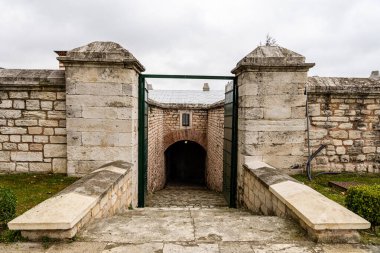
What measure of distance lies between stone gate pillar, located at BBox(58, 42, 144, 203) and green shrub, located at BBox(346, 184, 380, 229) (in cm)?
370

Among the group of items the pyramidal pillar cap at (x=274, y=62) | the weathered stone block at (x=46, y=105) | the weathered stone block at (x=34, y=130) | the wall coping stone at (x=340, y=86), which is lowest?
the weathered stone block at (x=34, y=130)

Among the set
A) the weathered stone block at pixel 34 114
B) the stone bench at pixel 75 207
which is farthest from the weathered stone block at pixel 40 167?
the stone bench at pixel 75 207

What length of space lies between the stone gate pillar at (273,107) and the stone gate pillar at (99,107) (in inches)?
86.8

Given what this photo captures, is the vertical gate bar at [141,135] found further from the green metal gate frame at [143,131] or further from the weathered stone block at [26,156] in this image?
the weathered stone block at [26,156]

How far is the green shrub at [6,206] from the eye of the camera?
106 inches

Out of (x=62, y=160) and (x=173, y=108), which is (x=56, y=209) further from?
(x=173, y=108)

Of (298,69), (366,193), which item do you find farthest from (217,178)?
(366,193)

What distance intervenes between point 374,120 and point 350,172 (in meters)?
1.21

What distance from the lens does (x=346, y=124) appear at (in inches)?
226

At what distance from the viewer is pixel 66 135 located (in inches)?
210

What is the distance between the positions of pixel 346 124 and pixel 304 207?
3.62 m

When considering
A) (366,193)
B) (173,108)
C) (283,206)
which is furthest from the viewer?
(173,108)

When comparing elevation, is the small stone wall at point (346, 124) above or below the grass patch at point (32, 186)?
above

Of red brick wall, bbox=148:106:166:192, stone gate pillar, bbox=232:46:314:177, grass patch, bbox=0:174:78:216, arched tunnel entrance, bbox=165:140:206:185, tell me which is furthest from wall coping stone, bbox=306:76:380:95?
arched tunnel entrance, bbox=165:140:206:185
